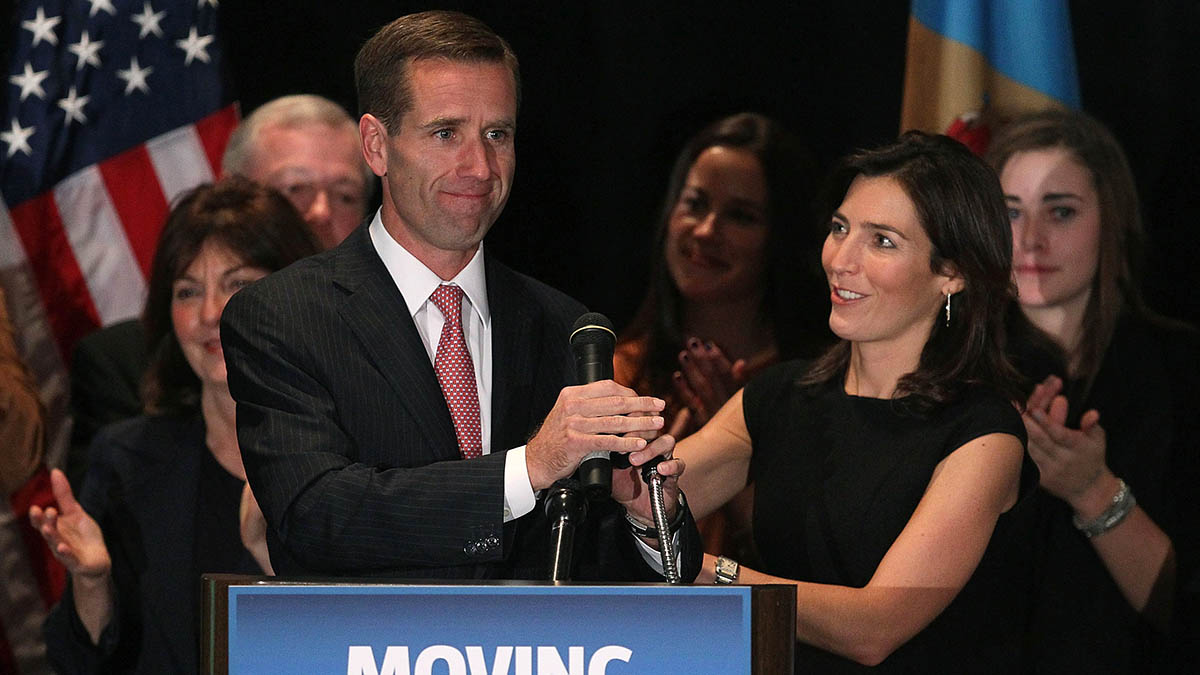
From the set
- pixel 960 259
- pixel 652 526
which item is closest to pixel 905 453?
pixel 960 259

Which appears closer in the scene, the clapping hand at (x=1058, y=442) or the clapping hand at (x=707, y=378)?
the clapping hand at (x=1058, y=442)

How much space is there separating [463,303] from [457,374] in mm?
118

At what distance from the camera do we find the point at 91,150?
3961 mm

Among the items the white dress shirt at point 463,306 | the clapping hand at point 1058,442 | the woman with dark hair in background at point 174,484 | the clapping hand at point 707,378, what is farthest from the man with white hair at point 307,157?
the clapping hand at point 1058,442

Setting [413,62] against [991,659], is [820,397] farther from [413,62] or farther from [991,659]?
[413,62]

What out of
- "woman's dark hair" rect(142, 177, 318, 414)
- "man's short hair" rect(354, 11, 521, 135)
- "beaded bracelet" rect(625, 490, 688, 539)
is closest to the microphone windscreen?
"beaded bracelet" rect(625, 490, 688, 539)

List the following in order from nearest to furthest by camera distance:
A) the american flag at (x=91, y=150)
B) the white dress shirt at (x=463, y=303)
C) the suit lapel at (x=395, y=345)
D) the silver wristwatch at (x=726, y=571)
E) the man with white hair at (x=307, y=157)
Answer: the suit lapel at (x=395, y=345)
the white dress shirt at (x=463, y=303)
the silver wristwatch at (x=726, y=571)
the man with white hair at (x=307, y=157)
the american flag at (x=91, y=150)

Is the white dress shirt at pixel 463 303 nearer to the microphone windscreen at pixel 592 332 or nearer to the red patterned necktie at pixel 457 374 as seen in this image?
the red patterned necktie at pixel 457 374

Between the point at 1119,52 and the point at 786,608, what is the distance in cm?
268

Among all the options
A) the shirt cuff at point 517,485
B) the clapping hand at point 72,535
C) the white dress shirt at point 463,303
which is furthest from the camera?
the clapping hand at point 72,535

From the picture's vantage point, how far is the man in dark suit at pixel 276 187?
3.60m

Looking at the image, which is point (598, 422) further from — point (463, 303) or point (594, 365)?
point (463, 303)

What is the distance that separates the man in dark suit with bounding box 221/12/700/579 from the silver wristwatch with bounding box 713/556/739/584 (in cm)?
32

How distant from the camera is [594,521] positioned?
7.11 ft
